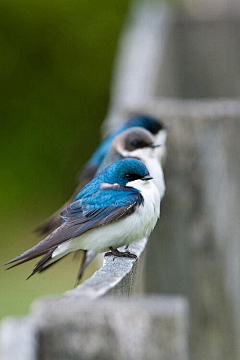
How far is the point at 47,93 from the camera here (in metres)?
6.70

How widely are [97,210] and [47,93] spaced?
4.73 metres

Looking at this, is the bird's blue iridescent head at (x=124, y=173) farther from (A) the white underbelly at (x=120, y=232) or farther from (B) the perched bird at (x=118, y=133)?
(B) the perched bird at (x=118, y=133)

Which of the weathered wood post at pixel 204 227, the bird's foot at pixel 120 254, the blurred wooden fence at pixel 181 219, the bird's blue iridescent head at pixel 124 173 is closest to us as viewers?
the blurred wooden fence at pixel 181 219

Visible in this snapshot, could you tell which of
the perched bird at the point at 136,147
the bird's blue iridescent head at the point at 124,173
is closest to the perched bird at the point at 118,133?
the perched bird at the point at 136,147

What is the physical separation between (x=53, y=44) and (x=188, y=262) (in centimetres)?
430

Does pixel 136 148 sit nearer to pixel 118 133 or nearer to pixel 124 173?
pixel 118 133

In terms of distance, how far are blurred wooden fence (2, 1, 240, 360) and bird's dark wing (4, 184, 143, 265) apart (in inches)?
4.7

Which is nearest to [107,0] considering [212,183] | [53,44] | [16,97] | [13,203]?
[53,44]

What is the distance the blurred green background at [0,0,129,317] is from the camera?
6.57 m

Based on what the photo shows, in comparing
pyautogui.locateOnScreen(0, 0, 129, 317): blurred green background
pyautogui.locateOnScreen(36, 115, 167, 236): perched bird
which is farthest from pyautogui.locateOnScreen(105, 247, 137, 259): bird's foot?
pyautogui.locateOnScreen(0, 0, 129, 317): blurred green background

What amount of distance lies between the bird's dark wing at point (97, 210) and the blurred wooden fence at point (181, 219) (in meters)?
0.12

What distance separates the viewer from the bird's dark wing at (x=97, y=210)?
2014 mm

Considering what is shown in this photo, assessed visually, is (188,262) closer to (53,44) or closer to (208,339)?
(208,339)

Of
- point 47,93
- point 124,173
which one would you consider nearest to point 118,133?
point 124,173
